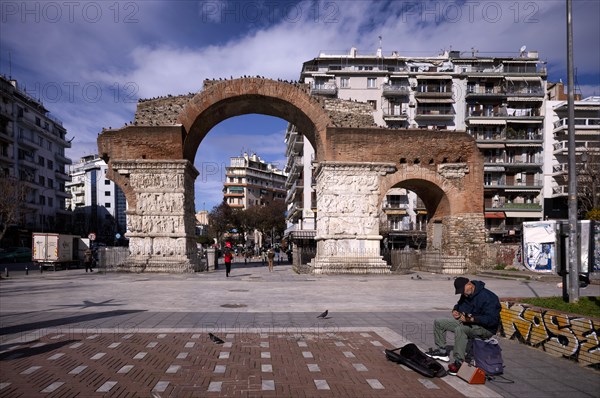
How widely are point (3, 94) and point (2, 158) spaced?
7.76m

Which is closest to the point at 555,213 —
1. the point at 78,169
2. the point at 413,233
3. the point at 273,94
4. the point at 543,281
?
the point at 413,233

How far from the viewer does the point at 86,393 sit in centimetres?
539

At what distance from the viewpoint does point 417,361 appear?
20.5 feet

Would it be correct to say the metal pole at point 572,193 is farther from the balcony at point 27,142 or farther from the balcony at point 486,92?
Result: the balcony at point 27,142

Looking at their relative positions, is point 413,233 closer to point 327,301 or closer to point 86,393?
point 327,301

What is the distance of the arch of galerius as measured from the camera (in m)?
23.6

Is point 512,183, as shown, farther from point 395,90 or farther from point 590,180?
point 395,90

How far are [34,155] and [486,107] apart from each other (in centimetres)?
6103

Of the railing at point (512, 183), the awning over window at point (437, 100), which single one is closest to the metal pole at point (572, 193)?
the railing at point (512, 183)

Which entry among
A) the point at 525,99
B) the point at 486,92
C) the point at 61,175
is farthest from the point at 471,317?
the point at 61,175

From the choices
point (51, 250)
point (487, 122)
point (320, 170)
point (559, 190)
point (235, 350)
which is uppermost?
point (487, 122)

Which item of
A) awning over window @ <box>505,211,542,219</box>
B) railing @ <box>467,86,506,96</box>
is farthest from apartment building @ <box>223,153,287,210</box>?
awning over window @ <box>505,211,542,219</box>

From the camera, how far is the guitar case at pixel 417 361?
19.7 feet

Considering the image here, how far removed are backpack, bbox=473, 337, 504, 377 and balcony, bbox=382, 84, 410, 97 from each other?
164ft
